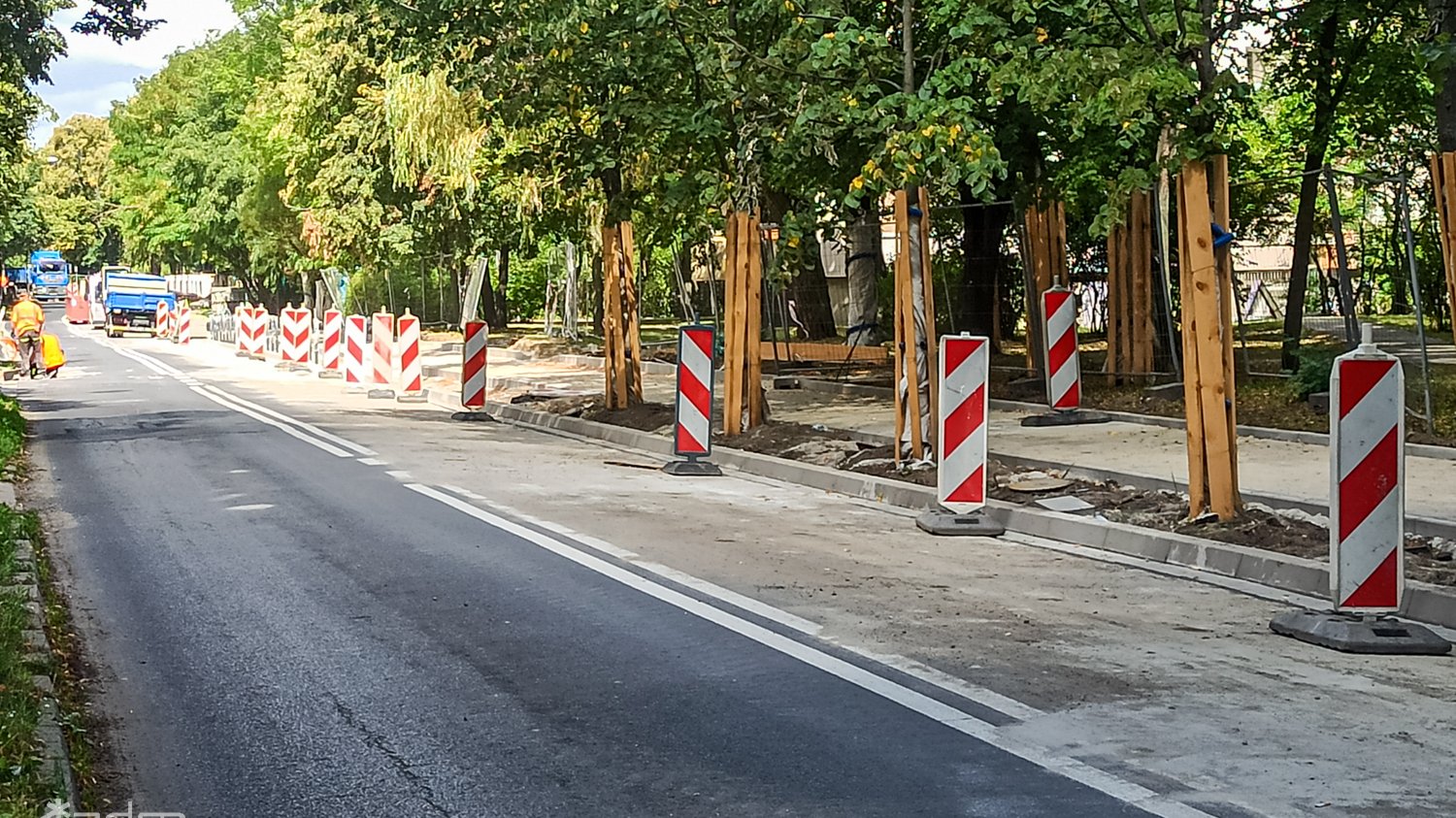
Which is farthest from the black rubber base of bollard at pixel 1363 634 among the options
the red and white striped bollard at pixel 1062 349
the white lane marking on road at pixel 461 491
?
the red and white striped bollard at pixel 1062 349

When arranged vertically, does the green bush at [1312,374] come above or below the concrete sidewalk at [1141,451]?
above

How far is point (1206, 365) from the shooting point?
36.5 ft

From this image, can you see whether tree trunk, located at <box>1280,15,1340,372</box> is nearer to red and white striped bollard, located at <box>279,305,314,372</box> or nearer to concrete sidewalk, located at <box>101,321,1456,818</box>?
concrete sidewalk, located at <box>101,321,1456,818</box>

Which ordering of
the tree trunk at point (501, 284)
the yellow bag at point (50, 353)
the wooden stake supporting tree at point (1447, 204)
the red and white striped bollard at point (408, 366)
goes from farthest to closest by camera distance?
the tree trunk at point (501, 284), the yellow bag at point (50, 353), the red and white striped bollard at point (408, 366), the wooden stake supporting tree at point (1447, 204)

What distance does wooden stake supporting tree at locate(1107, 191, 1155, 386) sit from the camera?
19891mm

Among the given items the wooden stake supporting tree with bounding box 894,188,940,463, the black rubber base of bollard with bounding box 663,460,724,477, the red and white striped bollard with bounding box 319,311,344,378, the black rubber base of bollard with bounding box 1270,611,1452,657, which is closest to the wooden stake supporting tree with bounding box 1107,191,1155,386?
the wooden stake supporting tree with bounding box 894,188,940,463

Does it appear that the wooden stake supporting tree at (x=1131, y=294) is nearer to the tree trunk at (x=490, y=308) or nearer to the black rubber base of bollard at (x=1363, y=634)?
the black rubber base of bollard at (x=1363, y=634)

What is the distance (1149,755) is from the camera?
5945 millimetres

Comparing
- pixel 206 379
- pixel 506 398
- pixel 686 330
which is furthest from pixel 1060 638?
pixel 206 379

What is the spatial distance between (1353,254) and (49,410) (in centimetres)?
1690

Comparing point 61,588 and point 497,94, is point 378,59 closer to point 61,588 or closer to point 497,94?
point 497,94

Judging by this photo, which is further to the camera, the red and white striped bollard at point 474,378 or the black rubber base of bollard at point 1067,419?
the red and white striped bollard at point 474,378

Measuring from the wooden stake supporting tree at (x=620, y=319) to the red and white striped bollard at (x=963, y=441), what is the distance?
898 cm

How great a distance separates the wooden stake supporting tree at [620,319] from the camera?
2055 centimetres
